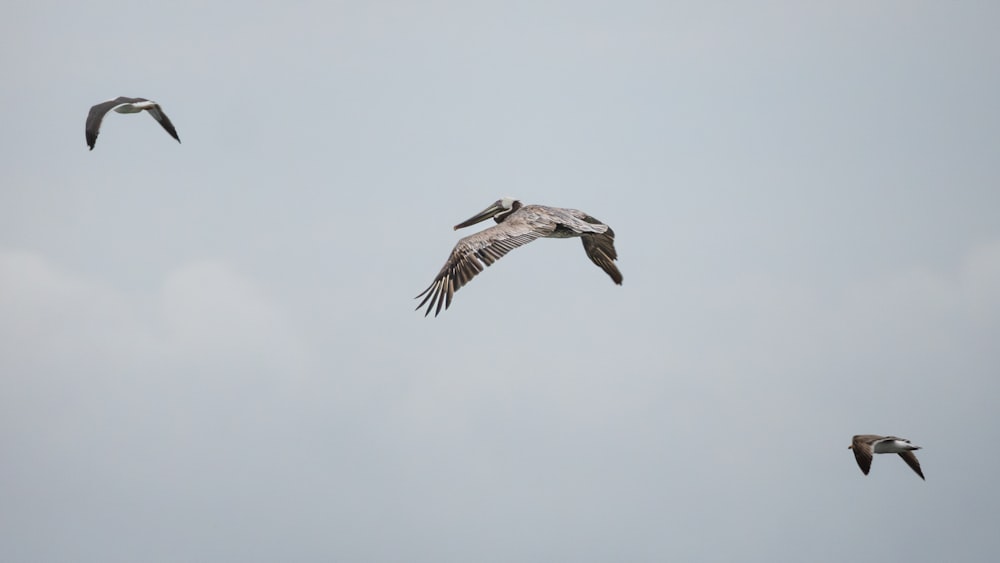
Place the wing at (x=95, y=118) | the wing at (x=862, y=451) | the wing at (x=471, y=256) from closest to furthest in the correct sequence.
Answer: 1. the wing at (x=471, y=256)
2. the wing at (x=95, y=118)
3. the wing at (x=862, y=451)

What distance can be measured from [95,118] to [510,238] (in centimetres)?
924

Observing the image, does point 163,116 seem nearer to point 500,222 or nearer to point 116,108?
point 116,108

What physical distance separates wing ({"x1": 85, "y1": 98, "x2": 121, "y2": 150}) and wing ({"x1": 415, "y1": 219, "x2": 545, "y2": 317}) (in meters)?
7.89

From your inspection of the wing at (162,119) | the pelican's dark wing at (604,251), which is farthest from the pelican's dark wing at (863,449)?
the wing at (162,119)

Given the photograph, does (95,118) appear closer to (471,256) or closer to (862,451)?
(471,256)

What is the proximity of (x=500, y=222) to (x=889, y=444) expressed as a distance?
9.65m

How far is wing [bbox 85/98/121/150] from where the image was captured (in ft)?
89.1

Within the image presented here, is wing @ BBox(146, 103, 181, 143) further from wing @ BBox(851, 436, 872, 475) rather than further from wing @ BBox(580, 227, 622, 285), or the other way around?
wing @ BBox(851, 436, 872, 475)

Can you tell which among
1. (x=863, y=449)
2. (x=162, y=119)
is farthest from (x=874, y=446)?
(x=162, y=119)

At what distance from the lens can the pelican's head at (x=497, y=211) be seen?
29.1 meters

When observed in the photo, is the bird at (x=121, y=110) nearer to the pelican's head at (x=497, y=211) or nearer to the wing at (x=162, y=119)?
the wing at (x=162, y=119)

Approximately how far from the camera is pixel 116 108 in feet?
93.0

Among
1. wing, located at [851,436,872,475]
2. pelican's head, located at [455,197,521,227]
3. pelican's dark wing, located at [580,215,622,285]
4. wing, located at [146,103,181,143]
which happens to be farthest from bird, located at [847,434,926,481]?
wing, located at [146,103,181,143]

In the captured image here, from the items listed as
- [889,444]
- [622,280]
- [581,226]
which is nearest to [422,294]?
[581,226]
